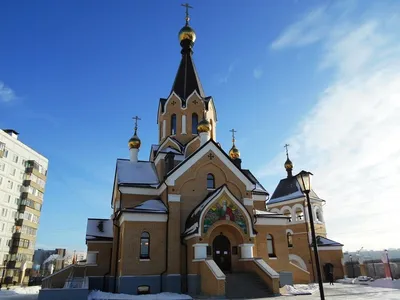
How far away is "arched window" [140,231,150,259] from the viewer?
664 inches

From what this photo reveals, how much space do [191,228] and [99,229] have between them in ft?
28.3

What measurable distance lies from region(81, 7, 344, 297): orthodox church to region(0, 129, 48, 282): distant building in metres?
23.1

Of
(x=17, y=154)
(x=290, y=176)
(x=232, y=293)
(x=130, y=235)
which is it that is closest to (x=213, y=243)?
(x=232, y=293)

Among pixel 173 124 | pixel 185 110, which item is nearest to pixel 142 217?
pixel 173 124

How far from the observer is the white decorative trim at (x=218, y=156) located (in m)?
18.7

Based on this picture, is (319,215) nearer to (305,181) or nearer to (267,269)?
(267,269)

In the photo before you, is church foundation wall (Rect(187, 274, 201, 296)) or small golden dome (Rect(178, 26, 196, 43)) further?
small golden dome (Rect(178, 26, 196, 43))

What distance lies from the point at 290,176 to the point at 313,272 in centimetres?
886

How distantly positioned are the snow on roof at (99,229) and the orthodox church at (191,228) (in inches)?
2.6

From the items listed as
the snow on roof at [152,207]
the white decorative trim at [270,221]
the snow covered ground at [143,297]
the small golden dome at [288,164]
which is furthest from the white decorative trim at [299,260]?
the snow covered ground at [143,297]

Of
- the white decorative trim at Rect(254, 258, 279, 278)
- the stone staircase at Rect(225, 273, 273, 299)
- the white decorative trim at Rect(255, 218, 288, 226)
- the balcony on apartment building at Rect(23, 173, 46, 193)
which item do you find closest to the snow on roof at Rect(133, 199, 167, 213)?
the stone staircase at Rect(225, 273, 273, 299)

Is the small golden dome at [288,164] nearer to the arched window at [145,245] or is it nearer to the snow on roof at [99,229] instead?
the snow on roof at [99,229]

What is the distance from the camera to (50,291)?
1366 centimetres

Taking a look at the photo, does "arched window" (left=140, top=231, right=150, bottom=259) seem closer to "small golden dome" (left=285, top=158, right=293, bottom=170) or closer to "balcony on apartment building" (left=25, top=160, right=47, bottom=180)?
"small golden dome" (left=285, top=158, right=293, bottom=170)
